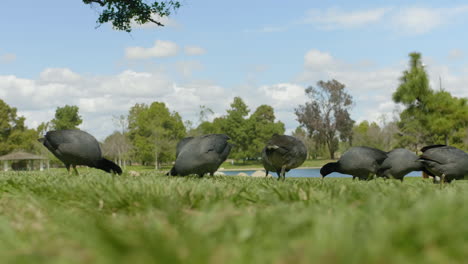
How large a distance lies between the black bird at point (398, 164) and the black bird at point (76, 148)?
7.24 m

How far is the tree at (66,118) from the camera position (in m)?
71.7

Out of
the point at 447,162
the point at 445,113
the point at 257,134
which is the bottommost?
the point at 447,162

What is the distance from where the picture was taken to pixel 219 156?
8516 millimetres

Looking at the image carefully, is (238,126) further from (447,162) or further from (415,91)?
(447,162)

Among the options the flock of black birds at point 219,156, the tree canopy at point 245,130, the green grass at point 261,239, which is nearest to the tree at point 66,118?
the tree canopy at point 245,130

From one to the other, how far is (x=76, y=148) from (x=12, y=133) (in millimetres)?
63262

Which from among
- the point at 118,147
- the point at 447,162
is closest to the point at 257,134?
the point at 118,147

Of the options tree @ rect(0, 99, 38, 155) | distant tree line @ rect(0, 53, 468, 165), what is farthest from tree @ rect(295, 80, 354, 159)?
tree @ rect(0, 99, 38, 155)

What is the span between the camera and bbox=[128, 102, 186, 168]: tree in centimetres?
6294

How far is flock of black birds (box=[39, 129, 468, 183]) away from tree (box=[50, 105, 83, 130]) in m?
66.5

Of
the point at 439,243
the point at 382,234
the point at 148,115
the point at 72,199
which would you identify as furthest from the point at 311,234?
the point at 148,115

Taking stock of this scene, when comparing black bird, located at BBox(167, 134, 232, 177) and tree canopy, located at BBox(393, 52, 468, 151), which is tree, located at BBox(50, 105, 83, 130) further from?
black bird, located at BBox(167, 134, 232, 177)

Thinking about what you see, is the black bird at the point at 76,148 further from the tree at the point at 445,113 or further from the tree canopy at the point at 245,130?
the tree canopy at the point at 245,130

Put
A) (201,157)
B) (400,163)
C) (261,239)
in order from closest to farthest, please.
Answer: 1. (261,239)
2. (201,157)
3. (400,163)
